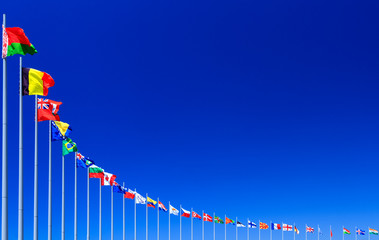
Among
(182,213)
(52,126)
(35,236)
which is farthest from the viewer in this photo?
(182,213)

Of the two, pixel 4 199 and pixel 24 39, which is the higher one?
pixel 24 39

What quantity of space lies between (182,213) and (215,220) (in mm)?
8125

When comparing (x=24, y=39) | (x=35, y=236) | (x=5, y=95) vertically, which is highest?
(x=24, y=39)

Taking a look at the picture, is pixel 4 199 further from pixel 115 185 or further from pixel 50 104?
pixel 115 185

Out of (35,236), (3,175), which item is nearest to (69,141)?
(35,236)

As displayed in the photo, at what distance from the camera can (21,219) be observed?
24344 mm

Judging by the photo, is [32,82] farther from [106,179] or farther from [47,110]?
[106,179]

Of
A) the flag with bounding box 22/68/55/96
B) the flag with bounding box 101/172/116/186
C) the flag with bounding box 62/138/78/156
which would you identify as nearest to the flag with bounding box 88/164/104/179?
the flag with bounding box 101/172/116/186

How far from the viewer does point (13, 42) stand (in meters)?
24.3

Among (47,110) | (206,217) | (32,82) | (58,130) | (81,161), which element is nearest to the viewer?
(32,82)

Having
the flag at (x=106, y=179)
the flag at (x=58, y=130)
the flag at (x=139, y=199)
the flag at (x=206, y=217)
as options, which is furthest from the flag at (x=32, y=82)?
the flag at (x=206, y=217)

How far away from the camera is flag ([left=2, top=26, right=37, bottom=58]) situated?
24219mm

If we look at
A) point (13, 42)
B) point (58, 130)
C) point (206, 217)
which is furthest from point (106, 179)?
point (206, 217)

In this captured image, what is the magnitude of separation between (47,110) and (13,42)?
728cm
